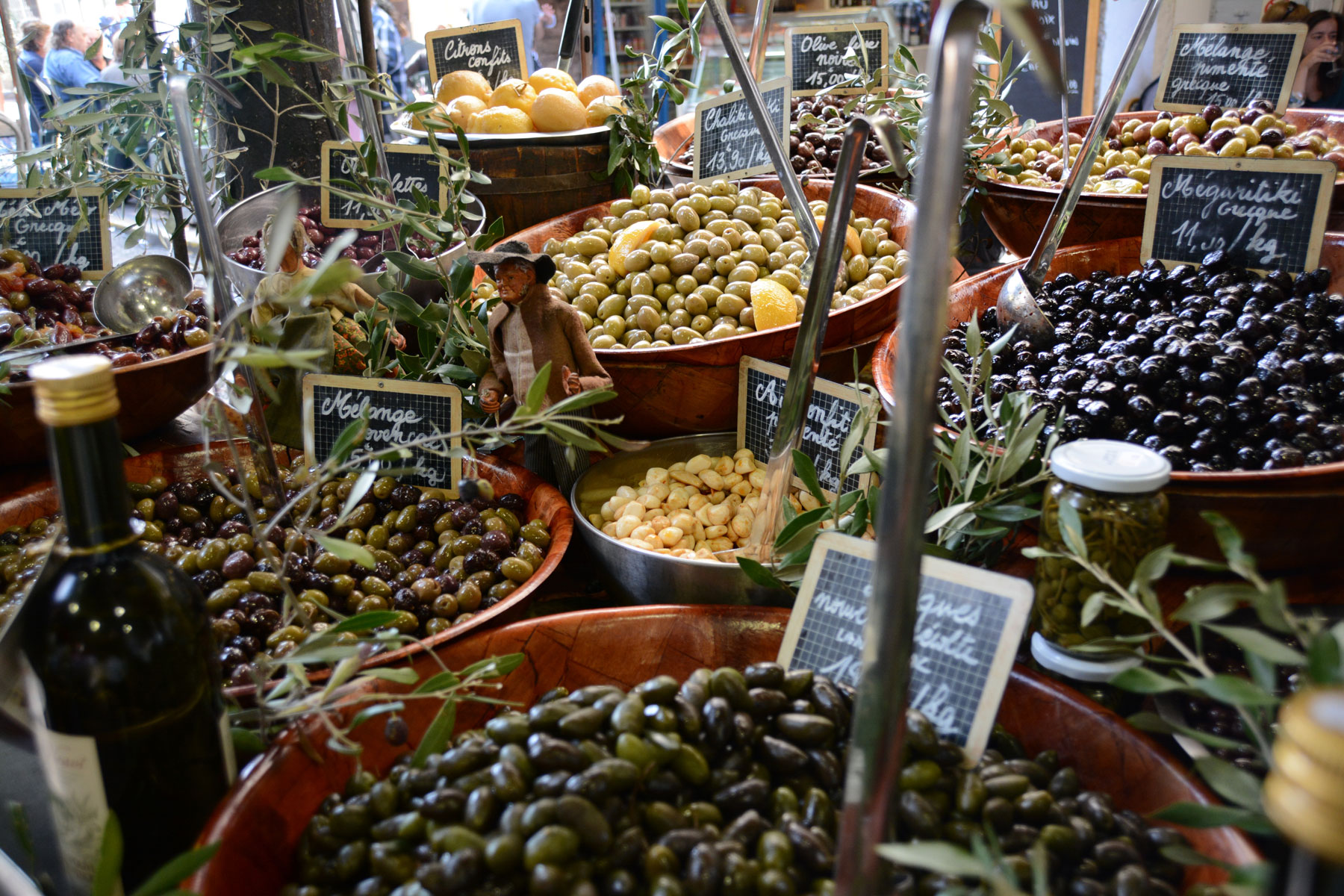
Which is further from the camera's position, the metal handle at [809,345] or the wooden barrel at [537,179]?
the wooden barrel at [537,179]

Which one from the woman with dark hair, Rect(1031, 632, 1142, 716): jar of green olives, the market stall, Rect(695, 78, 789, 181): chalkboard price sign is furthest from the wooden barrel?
the woman with dark hair

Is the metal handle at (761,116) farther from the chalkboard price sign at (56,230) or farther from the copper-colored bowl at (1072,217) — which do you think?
the chalkboard price sign at (56,230)

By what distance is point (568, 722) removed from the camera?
2.59 feet

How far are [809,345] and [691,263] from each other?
894 mm

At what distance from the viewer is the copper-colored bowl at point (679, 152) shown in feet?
8.07

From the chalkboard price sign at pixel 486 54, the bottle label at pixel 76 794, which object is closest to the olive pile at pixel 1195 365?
the bottle label at pixel 76 794

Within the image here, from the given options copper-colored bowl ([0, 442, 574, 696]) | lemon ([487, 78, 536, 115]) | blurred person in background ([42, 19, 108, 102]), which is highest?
blurred person in background ([42, 19, 108, 102])

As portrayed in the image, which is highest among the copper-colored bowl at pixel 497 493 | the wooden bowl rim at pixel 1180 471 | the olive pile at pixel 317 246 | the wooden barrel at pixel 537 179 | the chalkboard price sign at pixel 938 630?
the wooden barrel at pixel 537 179

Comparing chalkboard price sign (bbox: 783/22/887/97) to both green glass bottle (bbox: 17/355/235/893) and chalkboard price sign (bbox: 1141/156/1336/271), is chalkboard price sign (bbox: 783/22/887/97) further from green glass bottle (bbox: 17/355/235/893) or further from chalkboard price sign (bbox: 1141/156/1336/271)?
green glass bottle (bbox: 17/355/235/893)

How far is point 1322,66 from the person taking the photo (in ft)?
11.9

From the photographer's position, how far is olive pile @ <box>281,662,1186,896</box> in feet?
2.30

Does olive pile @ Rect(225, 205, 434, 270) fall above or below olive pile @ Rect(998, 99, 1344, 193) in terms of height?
below

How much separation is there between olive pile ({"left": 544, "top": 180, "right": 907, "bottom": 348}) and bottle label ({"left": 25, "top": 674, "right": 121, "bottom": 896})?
1081 millimetres

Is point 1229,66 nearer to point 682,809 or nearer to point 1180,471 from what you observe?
point 1180,471
